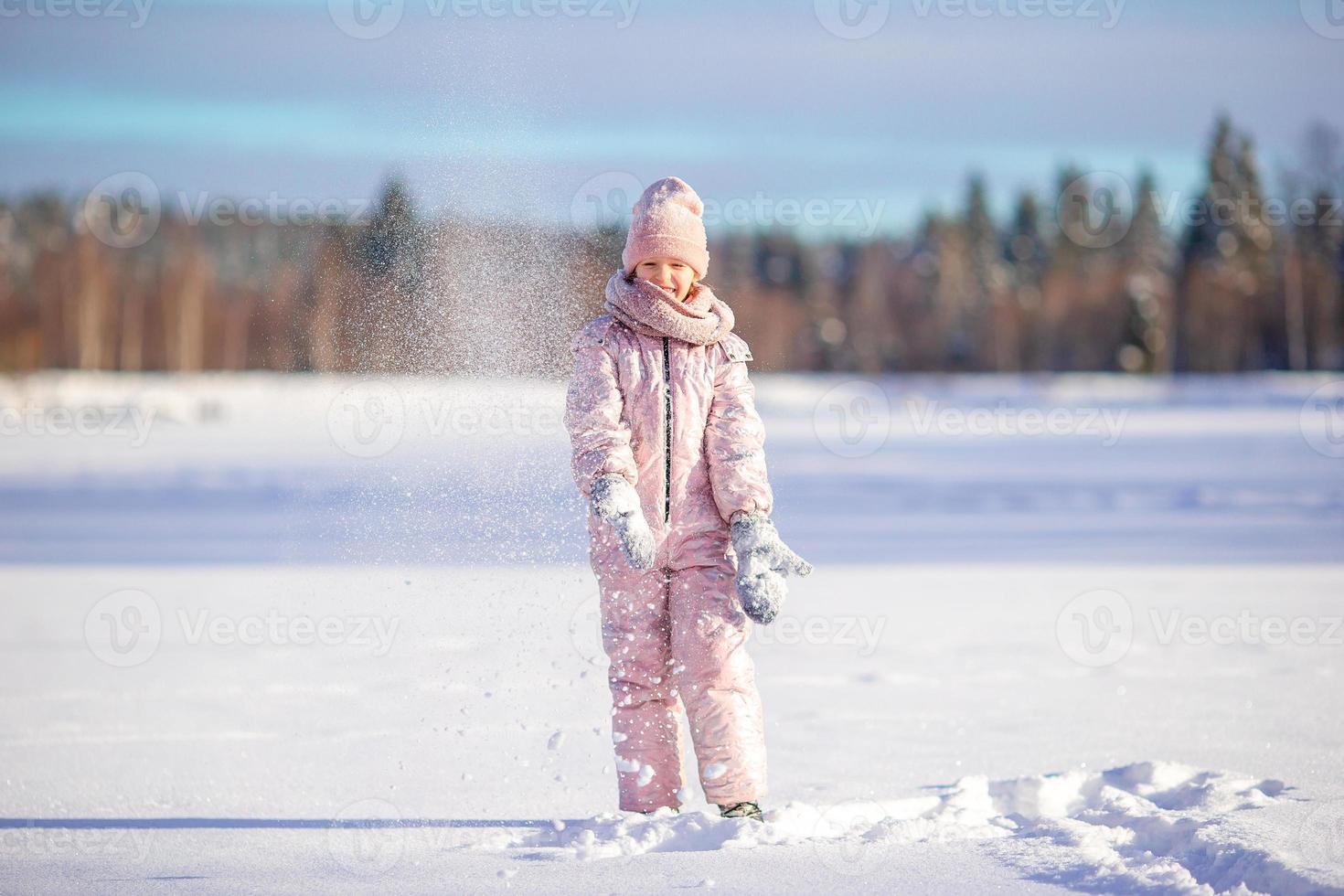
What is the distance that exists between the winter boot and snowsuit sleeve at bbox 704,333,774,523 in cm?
70

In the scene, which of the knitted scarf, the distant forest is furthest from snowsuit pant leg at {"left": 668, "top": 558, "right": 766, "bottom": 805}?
the distant forest

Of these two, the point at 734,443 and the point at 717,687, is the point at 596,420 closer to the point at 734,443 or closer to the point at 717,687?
the point at 734,443

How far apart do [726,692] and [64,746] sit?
2.43 metres

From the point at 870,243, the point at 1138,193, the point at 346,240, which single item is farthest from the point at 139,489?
the point at 870,243

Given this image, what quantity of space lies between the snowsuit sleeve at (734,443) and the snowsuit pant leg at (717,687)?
0.71ft

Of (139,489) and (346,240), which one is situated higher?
(346,240)

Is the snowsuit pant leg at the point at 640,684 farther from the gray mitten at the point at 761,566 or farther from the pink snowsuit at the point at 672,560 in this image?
the gray mitten at the point at 761,566

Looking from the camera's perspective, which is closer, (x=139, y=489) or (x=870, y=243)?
(x=139, y=489)

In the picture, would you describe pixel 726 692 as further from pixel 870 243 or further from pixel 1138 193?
pixel 870 243

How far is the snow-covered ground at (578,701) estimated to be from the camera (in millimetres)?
3000

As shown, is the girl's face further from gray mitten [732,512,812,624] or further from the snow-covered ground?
the snow-covered ground

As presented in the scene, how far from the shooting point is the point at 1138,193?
206ft

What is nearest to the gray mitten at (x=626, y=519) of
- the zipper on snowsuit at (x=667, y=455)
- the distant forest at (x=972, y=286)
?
the zipper on snowsuit at (x=667, y=455)

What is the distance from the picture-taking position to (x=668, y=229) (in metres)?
3.51
